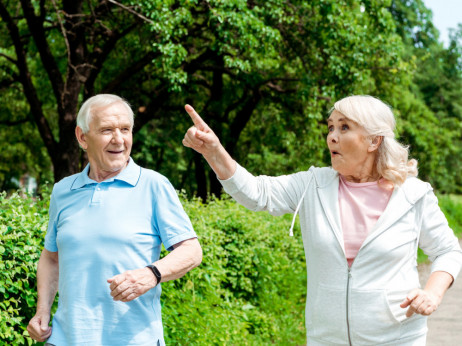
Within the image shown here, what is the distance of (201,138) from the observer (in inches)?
101

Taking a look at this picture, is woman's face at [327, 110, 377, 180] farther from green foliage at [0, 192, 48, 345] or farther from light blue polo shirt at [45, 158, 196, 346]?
green foliage at [0, 192, 48, 345]

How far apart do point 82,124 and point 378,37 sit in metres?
11.8

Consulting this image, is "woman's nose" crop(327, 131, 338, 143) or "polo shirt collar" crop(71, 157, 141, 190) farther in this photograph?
"woman's nose" crop(327, 131, 338, 143)

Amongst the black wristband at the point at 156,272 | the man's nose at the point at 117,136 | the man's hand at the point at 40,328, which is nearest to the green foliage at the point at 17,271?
the man's hand at the point at 40,328

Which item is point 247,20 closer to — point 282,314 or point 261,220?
point 261,220

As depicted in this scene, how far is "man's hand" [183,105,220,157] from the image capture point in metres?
2.56

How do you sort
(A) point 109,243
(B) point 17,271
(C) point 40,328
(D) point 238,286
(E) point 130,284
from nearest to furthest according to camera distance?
(E) point 130,284 → (A) point 109,243 → (C) point 40,328 → (B) point 17,271 → (D) point 238,286

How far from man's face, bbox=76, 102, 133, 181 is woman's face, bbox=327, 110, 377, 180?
0.94 metres

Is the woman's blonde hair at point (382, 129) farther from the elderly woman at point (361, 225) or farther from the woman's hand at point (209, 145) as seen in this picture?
the woman's hand at point (209, 145)

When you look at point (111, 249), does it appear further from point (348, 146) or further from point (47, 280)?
point (348, 146)

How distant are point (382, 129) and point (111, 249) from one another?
4.38ft

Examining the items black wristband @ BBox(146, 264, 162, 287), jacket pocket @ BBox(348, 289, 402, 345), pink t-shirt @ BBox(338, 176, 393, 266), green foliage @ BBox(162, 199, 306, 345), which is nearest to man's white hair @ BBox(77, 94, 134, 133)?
black wristband @ BBox(146, 264, 162, 287)

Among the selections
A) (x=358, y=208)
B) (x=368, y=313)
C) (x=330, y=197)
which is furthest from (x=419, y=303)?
(x=330, y=197)

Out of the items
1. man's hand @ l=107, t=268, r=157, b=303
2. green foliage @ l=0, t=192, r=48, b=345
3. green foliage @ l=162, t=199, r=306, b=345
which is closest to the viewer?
man's hand @ l=107, t=268, r=157, b=303
